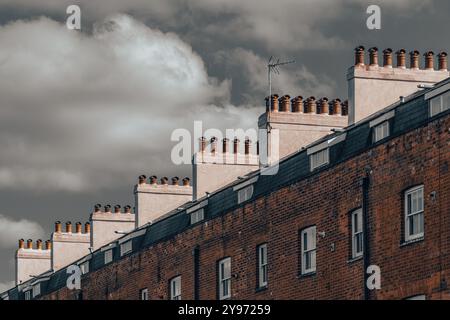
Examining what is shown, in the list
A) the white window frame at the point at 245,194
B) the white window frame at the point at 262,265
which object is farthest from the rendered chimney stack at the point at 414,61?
the white window frame at the point at 262,265

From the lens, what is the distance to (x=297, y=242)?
47.8 m

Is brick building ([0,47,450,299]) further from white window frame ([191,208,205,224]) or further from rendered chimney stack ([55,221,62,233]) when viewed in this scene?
rendered chimney stack ([55,221,62,233])

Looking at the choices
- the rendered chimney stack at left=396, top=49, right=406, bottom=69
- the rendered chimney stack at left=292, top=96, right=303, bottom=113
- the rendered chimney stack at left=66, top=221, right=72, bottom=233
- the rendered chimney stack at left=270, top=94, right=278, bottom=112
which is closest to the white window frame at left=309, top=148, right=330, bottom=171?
the rendered chimney stack at left=396, top=49, right=406, bottom=69

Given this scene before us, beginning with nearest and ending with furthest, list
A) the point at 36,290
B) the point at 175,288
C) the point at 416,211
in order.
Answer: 1. the point at 416,211
2. the point at 175,288
3. the point at 36,290

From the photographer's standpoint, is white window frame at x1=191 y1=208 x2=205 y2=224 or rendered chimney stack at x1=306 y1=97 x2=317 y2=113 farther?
rendered chimney stack at x1=306 y1=97 x2=317 y2=113

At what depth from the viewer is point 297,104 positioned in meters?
56.4

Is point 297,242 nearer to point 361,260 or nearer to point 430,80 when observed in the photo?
point 361,260

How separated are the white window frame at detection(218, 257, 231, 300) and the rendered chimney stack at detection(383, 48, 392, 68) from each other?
354 inches

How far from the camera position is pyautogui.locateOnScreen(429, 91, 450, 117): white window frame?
39812mm

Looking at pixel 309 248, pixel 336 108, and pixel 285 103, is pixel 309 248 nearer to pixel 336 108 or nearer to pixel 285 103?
pixel 285 103

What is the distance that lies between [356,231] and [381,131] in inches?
129

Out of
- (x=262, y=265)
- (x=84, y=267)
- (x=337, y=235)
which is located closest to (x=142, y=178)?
(x=84, y=267)

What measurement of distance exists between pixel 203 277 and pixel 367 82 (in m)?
9.93

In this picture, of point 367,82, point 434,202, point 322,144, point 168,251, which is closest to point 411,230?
point 434,202
